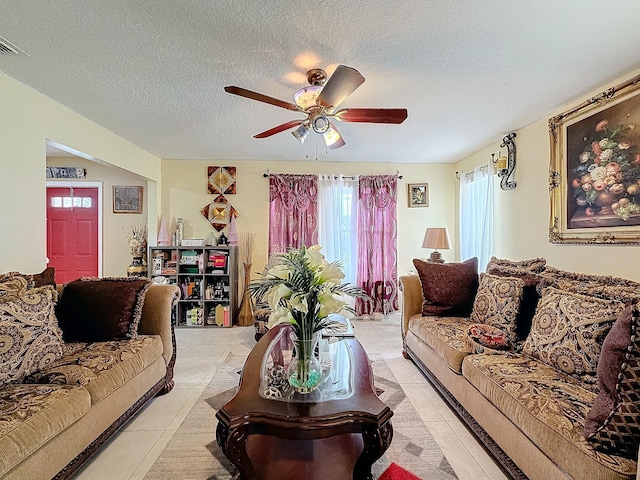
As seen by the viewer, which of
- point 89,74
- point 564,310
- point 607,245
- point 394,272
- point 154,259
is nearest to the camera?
point 564,310

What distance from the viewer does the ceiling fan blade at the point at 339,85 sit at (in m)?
1.78

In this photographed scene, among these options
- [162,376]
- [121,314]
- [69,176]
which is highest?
[69,176]

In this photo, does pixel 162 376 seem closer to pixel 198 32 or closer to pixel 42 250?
pixel 42 250

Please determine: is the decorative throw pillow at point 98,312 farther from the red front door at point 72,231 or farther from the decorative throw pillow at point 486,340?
the red front door at point 72,231

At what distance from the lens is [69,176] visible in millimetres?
4766

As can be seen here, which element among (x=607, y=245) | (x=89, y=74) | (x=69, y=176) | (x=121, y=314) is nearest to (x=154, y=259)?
(x=69, y=176)

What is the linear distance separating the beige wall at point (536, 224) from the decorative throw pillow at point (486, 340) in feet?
3.33

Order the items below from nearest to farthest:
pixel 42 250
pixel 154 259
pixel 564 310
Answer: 1. pixel 564 310
2. pixel 42 250
3. pixel 154 259

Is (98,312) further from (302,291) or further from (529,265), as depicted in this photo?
(529,265)

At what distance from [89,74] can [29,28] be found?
0.51 m

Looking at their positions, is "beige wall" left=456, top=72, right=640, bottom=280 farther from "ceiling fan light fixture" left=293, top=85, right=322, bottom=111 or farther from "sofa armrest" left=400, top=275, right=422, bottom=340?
"ceiling fan light fixture" left=293, top=85, right=322, bottom=111

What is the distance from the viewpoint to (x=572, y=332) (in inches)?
74.0

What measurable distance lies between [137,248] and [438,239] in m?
4.16

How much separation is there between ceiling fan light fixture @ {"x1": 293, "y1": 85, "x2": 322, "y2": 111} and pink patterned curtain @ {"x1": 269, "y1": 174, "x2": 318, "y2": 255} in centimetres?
250
